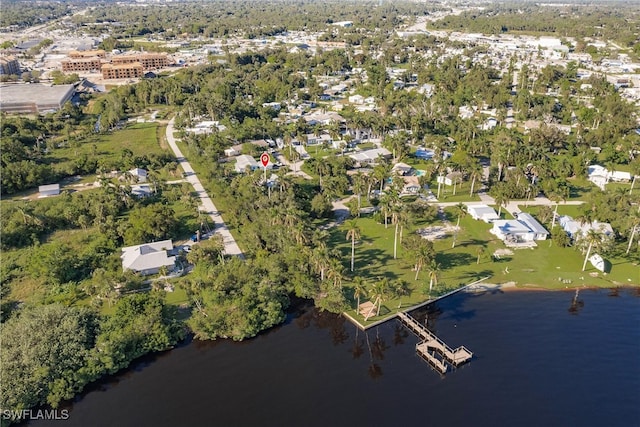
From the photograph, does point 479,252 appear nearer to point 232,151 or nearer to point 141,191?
point 141,191

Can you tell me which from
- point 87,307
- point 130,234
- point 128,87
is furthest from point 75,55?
point 87,307

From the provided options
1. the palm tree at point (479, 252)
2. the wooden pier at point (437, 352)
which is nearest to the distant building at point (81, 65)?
the palm tree at point (479, 252)

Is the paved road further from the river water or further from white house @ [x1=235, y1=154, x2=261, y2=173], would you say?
the river water

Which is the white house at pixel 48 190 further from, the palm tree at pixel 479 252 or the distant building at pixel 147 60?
the distant building at pixel 147 60

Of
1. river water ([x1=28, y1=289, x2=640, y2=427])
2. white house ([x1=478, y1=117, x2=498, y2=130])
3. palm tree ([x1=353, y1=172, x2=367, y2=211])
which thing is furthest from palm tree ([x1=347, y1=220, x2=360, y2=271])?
white house ([x1=478, y1=117, x2=498, y2=130])

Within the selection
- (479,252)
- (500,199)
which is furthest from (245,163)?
(479,252)
